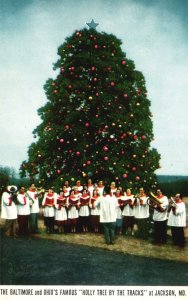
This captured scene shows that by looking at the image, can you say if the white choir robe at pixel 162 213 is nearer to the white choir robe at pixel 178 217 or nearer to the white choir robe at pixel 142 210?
the white choir robe at pixel 178 217

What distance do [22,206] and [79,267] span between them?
4609mm

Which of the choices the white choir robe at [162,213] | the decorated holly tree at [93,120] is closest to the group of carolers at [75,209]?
the white choir robe at [162,213]

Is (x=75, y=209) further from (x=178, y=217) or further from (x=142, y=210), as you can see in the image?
(x=178, y=217)

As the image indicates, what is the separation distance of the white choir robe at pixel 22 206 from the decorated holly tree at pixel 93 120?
7.25ft

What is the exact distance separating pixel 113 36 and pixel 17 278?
10346 mm

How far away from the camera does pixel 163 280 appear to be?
793 cm

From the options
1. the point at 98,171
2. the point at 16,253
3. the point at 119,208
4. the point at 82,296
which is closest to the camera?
the point at 82,296

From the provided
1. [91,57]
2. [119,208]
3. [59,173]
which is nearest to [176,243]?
[119,208]

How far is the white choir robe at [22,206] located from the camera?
12.7 metres

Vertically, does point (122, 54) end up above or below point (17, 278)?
above

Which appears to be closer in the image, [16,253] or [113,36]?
[16,253]

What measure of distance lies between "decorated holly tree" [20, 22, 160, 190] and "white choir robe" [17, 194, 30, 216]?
7.25ft

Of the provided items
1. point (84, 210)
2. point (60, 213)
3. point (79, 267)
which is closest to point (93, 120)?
point (84, 210)

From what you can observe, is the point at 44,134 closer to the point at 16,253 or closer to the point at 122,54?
the point at 122,54
